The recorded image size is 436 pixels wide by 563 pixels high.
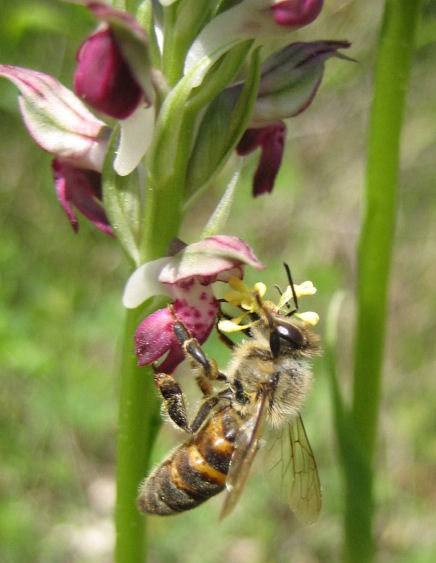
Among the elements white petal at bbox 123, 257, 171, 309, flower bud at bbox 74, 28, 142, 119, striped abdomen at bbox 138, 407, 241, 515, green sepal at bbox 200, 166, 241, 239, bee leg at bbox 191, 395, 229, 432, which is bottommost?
striped abdomen at bbox 138, 407, 241, 515

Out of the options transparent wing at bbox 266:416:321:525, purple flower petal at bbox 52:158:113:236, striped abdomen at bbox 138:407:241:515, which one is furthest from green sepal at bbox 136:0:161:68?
transparent wing at bbox 266:416:321:525

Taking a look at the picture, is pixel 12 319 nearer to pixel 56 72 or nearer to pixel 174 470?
pixel 56 72

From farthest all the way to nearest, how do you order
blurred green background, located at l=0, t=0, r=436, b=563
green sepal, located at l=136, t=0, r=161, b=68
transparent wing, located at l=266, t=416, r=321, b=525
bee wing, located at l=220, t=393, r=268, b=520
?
blurred green background, located at l=0, t=0, r=436, b=563
transparent wing, located at l=266, t=416, r=321, b=525
green sepal, located at l=136, t=0, r=161, b=68
bee wing, located at l=220, t=393, r=268, b=520

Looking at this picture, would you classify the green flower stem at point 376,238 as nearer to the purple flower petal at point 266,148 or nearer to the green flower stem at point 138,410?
the purple flower petal at point 266,148

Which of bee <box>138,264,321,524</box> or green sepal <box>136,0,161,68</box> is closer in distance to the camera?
green sepal <box>136,0,161,68</box>

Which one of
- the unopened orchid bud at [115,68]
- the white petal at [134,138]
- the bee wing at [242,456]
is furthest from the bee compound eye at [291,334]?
the unopened orchid bud at [115,68]

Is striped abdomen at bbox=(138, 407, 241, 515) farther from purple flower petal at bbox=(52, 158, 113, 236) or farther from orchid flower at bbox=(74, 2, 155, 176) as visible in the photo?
orchid flower at bbox=(74, 2, 155, 176)

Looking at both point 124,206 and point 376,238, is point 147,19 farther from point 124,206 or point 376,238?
point 376,238
